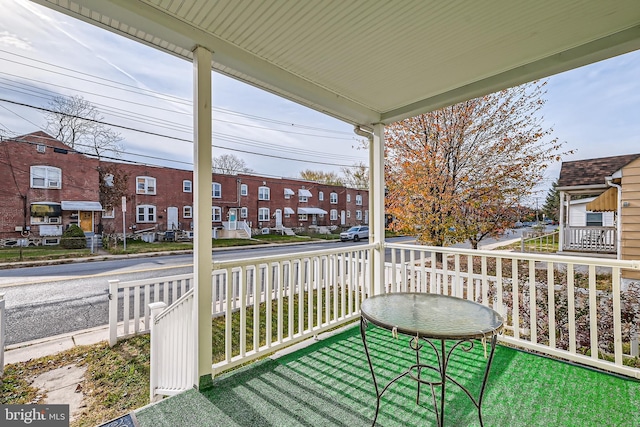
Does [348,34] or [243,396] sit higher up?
[348,34]

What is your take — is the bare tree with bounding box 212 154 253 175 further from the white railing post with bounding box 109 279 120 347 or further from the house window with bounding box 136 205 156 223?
the white railing post with bounding box 109 279 120 347

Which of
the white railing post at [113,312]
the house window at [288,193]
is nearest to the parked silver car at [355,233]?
the house window at [288,193]

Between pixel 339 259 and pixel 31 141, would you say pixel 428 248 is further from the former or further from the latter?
pixel 31 141

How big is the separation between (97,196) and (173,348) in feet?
4.57

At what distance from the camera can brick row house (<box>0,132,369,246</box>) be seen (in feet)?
5.91

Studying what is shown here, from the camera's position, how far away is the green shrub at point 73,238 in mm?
1991

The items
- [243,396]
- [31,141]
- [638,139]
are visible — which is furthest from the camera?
[638,139]

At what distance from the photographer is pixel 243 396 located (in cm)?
196

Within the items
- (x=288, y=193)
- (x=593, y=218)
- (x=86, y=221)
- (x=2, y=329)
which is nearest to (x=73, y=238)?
(x=86, y=221)

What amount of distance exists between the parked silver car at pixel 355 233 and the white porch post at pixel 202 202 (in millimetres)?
2431

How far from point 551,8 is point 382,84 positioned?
1301 mm

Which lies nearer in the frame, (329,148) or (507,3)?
(507,3)

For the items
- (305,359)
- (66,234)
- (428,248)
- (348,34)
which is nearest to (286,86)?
(348,34)

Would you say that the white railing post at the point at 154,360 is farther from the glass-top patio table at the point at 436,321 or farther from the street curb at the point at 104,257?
the glass-top patio table at the point at 436,321
